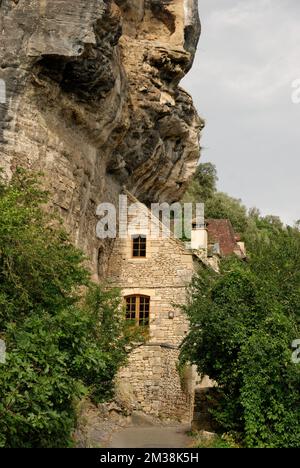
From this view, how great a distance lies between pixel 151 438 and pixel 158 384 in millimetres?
5101

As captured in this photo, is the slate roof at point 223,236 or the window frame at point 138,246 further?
the slate roof at point 223,236

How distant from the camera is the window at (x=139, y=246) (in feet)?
80.4

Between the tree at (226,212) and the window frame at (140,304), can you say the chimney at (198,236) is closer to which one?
the window frame at (140,304)

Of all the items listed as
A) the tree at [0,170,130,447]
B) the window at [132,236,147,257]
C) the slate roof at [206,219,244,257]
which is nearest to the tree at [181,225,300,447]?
the tree at [0,170,130,447]

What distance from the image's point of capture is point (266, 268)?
17.5m

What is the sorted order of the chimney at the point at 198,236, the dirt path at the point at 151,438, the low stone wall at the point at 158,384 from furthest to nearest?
the chimney at the point at 198,236, the low stone wall at the point at 158,384, the dirt path at the point at 151,438

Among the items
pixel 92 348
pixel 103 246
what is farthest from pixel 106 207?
pixel 92 348

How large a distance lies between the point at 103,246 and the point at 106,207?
1.37 m

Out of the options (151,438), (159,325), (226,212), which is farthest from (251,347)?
(226,212)

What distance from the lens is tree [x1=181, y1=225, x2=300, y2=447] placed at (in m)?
13.6

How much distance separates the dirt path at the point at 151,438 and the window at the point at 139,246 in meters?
7.83

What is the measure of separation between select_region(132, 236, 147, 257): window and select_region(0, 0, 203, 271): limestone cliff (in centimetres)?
177

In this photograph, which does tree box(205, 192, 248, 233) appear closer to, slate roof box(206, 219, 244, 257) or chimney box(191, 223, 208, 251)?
slate roof box(206, 219, 244, 257)

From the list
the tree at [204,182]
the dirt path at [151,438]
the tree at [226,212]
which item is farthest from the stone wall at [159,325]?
the tree at [204,182]
